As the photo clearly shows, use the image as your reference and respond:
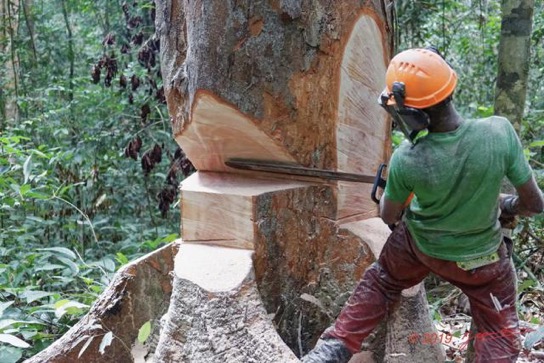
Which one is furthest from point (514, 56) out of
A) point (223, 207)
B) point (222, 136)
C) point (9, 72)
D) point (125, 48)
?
point (9, 72)

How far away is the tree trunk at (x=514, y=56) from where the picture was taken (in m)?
2.70

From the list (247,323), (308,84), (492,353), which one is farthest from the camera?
(308,84)

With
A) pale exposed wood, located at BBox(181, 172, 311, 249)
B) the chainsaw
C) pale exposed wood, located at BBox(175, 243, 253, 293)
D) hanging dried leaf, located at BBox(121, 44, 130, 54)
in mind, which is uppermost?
hanging dried leaf, located at BBox(121, 44, 130, 54)

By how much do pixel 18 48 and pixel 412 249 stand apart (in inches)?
203

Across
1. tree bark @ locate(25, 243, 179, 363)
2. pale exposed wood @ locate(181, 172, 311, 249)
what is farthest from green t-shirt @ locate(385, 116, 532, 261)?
tree bark @ locate(25, 243, 179, 363)

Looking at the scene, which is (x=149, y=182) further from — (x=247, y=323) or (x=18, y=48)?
(x=247, y=323)

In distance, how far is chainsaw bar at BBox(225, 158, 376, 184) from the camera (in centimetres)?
248

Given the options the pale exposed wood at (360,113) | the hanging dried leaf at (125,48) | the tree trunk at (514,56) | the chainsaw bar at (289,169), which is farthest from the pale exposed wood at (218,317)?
the hanging dried leaf at (125,48)

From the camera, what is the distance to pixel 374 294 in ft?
7.61

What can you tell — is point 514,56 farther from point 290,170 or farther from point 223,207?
point 223,207

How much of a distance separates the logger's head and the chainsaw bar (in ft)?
1.86

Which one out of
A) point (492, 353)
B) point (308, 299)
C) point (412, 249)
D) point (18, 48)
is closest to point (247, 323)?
point (308, 299)

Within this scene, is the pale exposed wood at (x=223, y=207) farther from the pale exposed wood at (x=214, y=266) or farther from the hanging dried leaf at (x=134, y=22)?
the hanging dried leaf at (x=134, y=22)
